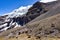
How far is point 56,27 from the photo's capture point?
186ft

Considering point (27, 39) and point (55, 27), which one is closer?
point (27, 39)

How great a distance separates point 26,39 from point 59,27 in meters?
37.5

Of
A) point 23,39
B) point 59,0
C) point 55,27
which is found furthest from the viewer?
point 59,0

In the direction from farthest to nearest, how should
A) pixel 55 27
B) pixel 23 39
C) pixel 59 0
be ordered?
pixel 59 0
pixel 55 27
pixel 23 39

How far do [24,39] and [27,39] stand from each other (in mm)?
327

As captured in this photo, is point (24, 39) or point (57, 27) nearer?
point (24, 39)

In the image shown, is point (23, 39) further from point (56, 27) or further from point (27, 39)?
point (56, 27)

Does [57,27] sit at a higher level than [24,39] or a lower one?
lower

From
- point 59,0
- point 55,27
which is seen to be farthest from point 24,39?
point 59,0

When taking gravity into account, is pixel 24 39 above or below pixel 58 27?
above

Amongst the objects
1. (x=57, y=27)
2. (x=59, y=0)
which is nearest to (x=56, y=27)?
(x=57, y=27)

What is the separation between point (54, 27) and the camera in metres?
56.0

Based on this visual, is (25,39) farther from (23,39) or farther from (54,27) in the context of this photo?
(54,27)

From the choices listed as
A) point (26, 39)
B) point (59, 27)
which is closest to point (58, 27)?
point (59, 27)
